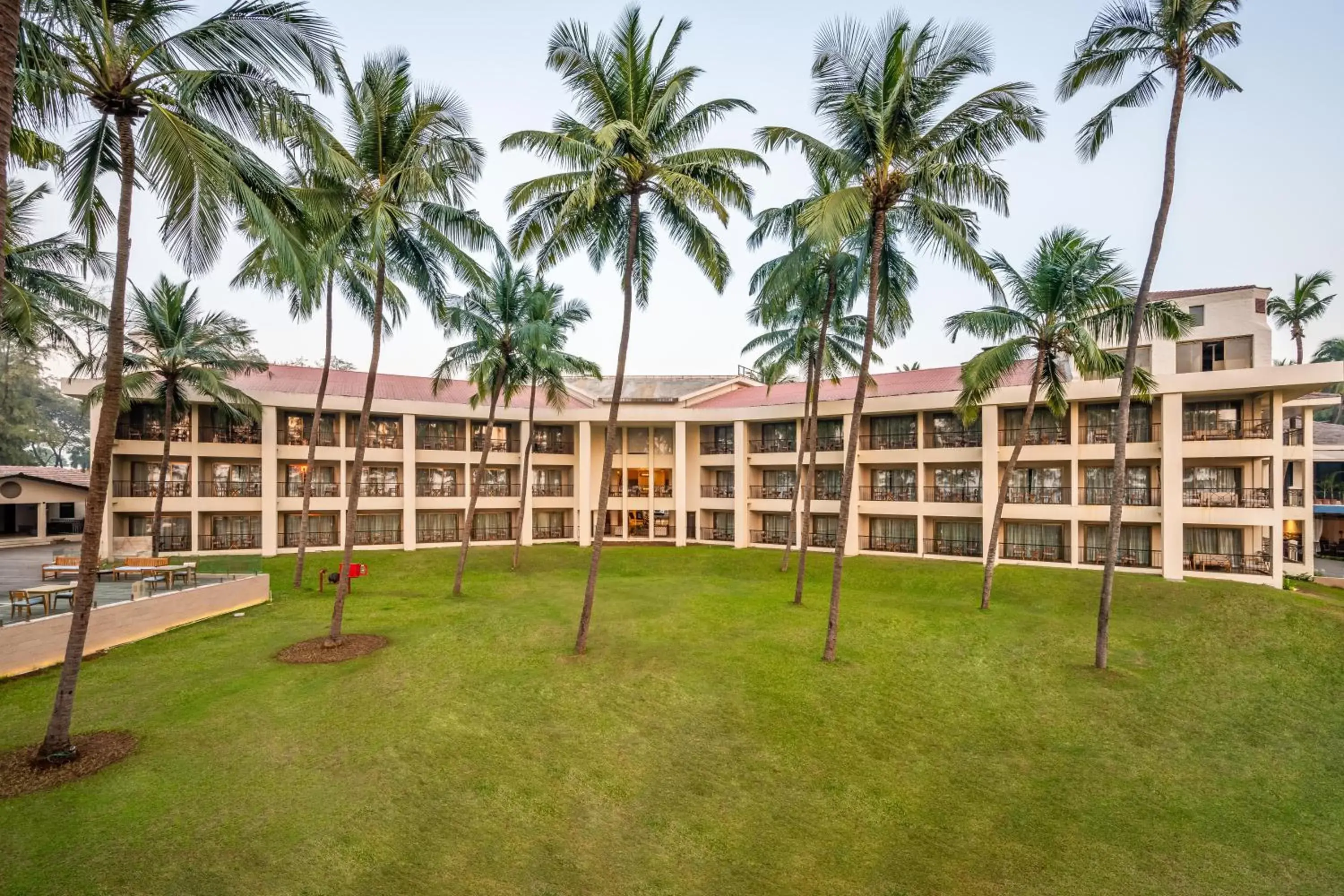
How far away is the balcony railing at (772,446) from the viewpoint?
33.5 metres

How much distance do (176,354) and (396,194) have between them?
16.8m

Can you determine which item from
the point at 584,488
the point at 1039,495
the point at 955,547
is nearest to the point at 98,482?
the point at 584,488

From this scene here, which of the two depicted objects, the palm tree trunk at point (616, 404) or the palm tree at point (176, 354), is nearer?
the palm tree trunk at point (616, 404)

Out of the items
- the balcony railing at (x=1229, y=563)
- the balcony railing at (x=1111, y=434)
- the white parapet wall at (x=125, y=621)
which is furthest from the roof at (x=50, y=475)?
the balcony railing at (x=1229, y=563)

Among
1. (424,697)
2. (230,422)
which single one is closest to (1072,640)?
(424,697)

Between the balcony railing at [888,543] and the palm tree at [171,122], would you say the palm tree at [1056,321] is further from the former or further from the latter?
the palm tree at [171,122]

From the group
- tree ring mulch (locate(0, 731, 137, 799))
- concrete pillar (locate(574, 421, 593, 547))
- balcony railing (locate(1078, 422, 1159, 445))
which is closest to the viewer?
Result: tree ring mulch (locate(0, 731, 137, 799))

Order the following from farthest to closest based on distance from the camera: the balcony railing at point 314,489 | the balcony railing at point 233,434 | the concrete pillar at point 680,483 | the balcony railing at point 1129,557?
the concrete pillar at point 680,483
the balcony railing at point 314,489
the balcony railing at point 233,434
the balcony railing at point 1129,557

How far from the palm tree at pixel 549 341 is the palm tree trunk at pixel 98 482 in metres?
12.8

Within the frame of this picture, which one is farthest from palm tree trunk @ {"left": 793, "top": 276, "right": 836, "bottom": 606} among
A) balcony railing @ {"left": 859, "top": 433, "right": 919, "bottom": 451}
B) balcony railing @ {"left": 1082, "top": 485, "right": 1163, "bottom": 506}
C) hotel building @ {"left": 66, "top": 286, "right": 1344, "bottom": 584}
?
balcony railing @ {"left": 1082, "top": 485, "right": 1163, "bottom": 506}

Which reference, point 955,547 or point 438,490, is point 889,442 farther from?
point 438,490

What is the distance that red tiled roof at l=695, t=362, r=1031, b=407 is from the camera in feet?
93.8

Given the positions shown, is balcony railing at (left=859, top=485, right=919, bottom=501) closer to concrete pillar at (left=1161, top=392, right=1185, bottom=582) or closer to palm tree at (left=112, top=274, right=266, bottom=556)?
concrete pillar at (left=1161, top=392, right=1185, bottom=582)

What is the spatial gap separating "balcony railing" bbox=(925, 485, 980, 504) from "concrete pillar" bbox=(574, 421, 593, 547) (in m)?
18.6
